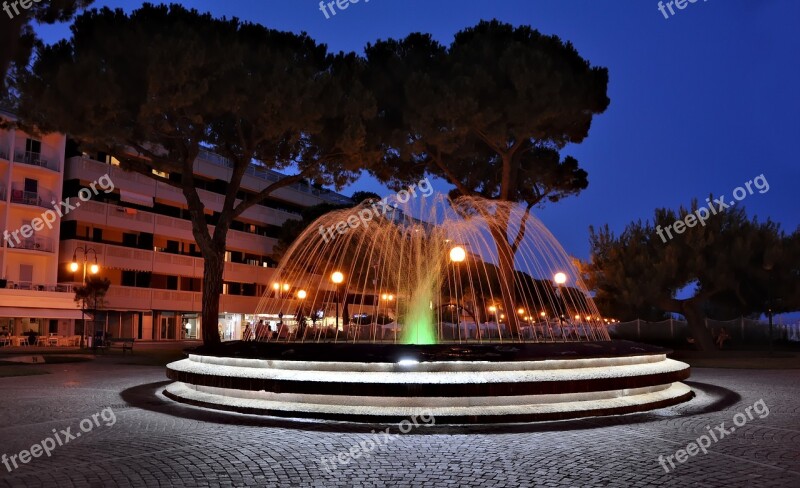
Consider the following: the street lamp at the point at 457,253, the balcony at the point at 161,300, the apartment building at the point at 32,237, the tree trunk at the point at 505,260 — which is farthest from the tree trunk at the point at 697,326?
the apartment building at the point at 32,237

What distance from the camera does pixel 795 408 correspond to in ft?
36.8

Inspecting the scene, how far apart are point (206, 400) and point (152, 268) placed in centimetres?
4552

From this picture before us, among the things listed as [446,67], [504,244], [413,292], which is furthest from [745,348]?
[413,292]

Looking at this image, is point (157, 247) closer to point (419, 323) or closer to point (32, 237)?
point (32, 237)

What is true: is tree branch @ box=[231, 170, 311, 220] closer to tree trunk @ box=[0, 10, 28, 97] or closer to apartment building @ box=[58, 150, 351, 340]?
tree trunk @ box=[0, 10, 28, 97]

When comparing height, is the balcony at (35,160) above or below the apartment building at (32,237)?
above

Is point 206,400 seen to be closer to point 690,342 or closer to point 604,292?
point 604,292

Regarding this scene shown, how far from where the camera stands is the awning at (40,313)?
1650 inches

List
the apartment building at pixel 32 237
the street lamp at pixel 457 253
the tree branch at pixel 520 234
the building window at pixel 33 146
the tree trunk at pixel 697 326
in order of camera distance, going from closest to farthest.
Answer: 1. the street lamp at pixel 457 253
2. the tree branch at pixel 520 234
3. the tree trunk at pixel 697 326
4. the apartment building at pixel 32 237
5. the building window at pixel 33 146

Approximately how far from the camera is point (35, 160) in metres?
46.5

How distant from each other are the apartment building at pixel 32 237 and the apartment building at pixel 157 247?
147cm

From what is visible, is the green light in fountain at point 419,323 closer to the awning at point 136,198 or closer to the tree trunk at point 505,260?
the tree trunk at point 505,260

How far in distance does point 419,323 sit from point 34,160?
137 ft

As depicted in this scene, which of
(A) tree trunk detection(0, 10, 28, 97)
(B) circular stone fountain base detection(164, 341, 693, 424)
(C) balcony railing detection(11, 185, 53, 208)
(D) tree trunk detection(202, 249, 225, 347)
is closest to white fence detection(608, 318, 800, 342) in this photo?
(D) tree trunk detection(202, 249, 225, 347)
